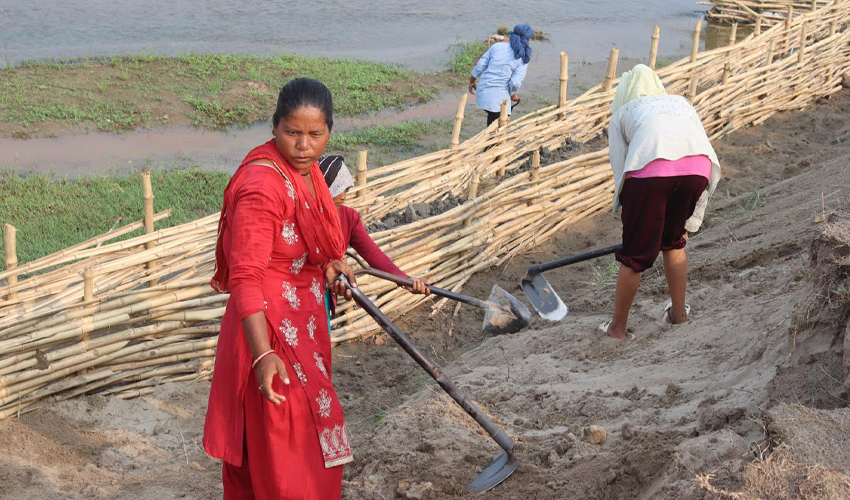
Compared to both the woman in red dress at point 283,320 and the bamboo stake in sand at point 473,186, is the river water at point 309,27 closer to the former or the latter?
the bamboo stake in sand at point 473,186

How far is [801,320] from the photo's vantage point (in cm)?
244

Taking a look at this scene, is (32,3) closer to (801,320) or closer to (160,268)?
(160,268)

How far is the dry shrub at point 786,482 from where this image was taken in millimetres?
1574

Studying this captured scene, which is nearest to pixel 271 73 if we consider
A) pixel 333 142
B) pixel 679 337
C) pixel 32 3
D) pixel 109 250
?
pixel 333 142

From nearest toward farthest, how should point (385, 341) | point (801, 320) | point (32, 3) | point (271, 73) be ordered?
point (801, 320) → point (385, 341) → point (271, 73) → point (32, 3)

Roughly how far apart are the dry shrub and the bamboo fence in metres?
2.59

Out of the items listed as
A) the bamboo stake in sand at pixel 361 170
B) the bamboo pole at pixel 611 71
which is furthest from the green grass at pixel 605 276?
the bamboo pole at pixel 611 71

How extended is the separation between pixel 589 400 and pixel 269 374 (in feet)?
4.61

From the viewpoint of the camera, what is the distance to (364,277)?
13.8 ft

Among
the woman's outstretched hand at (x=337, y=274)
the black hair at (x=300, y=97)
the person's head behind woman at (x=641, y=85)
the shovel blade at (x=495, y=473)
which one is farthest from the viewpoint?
the person's head behind woman at (x=641, y=85)

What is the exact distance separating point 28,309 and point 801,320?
2.93 m

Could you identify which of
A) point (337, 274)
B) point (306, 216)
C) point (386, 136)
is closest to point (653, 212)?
point (337, 274)

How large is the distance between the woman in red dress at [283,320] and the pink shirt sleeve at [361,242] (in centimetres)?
32

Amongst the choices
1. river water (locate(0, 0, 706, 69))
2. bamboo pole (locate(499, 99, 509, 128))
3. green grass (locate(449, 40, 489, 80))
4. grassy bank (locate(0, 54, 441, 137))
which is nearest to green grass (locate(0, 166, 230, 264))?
grassy bank (locate(0, 54, 441, 137))
